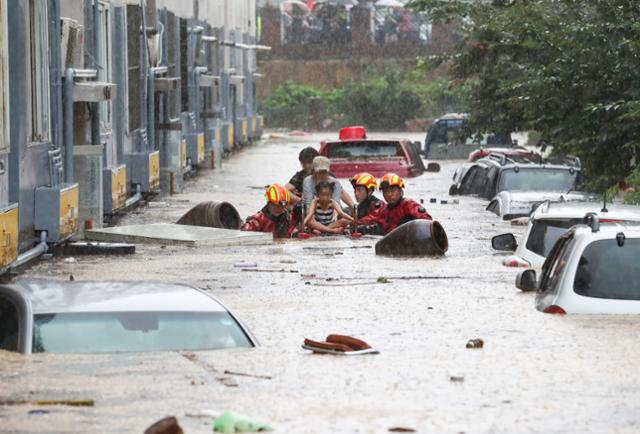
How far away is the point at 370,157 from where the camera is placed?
3516 centimetres

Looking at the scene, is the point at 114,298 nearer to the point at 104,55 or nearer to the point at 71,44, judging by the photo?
the point at 71,44

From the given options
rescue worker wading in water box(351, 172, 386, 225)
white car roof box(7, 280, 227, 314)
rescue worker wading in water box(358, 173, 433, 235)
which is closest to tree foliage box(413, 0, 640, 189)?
rescue worker wading in water box(358, 173, 433, 235)

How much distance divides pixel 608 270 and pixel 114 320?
3.60 m

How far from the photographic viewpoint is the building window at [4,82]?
18750 mm

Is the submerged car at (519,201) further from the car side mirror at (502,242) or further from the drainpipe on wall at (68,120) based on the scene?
the car side mirror at (502,242)

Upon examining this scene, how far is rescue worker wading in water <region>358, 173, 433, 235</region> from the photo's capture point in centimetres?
2288

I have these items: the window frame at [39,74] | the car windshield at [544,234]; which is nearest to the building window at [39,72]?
the window frame at [39,74]

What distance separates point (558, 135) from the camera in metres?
26.3

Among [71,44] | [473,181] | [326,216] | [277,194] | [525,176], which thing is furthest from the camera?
[473,181]

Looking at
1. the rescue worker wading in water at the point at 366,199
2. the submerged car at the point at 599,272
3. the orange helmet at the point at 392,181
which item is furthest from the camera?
the rescue worker wading in water at the point at 366,199

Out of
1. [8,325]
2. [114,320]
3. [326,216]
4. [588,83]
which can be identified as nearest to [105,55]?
[326,216]

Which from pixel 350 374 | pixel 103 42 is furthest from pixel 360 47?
pixel 350 374

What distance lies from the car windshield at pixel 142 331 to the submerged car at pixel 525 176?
1543 cm

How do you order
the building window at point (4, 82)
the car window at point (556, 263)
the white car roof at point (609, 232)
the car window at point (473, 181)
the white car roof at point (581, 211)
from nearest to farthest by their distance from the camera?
the white car roof at point (609, 232)
the car window at point (556, 263)
the white car roof at point (581, 211)
the building window at point (4, 82)
the car window at point (473, 181)
